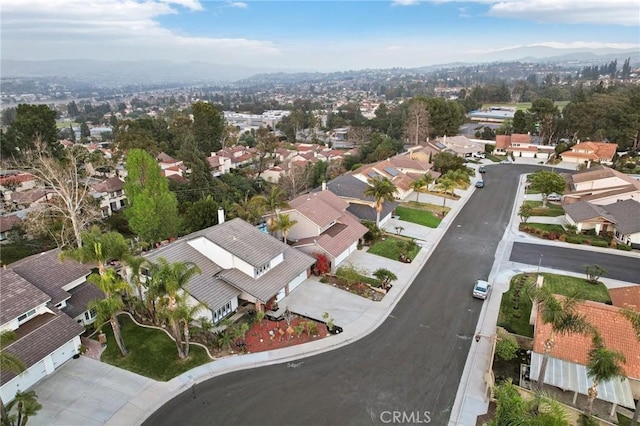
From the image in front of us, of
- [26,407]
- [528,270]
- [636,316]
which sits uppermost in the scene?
[636,316]

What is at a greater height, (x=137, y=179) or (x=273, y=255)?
(x=137, y=179)

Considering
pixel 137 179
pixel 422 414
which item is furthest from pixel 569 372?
pixel 137 179

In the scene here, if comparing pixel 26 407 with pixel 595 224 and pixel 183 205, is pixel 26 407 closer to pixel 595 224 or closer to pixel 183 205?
pixel 183 205

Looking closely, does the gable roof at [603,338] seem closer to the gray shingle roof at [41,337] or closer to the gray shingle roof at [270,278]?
the gray shingle roof at [270,278]

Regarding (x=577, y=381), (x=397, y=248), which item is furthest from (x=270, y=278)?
(x=577, y=381)

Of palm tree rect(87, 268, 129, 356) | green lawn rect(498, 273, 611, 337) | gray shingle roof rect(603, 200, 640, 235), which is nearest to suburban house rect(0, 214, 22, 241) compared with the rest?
palm tree rect(87, 268, 129, 356)

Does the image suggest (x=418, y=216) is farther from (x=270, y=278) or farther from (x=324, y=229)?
(x=270, y=278)

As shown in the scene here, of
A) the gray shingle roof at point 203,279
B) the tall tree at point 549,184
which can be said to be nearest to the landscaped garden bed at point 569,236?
the tall tree at point 549,184

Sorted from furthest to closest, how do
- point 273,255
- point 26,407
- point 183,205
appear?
point 183,205 < point 273,255 < point 26,407
